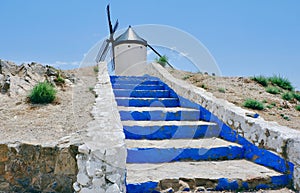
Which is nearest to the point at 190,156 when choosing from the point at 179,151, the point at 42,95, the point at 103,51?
the point at 179,151

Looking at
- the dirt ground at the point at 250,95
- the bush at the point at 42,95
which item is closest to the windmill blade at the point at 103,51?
the dirt ground at the point at 250,95

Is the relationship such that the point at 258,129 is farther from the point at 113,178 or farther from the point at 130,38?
the point at 130,38

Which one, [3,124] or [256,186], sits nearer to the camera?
[256,186]

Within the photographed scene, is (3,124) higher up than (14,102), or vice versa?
(14,102)

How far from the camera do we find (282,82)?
7094 millimetres

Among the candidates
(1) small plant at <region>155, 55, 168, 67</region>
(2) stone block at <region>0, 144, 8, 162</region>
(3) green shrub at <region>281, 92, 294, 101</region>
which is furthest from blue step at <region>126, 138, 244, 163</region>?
(1) small plant at <region>155, 55, 168, 67</region>

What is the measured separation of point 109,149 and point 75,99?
2627 mm

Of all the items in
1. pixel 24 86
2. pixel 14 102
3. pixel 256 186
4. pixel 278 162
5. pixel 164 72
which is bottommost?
pixel 256 186

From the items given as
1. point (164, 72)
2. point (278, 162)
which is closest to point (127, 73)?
point (164, 72)

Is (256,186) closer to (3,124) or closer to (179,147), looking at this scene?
(179,147)

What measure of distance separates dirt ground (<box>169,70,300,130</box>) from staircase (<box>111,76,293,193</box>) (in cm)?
82

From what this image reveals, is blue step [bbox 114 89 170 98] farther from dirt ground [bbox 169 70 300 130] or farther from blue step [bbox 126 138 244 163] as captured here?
blue step [bbox 126 138 244 163]

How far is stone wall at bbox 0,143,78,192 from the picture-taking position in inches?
88.4

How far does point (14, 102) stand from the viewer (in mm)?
4090
